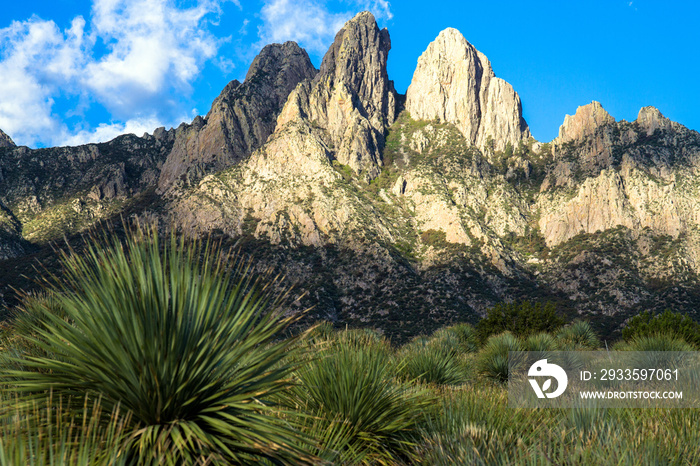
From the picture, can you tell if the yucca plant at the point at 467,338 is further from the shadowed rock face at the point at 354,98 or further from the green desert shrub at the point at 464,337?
the shadowed rock face at the point at 354,98

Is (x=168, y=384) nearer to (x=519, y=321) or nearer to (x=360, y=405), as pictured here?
(x=360, y=405)

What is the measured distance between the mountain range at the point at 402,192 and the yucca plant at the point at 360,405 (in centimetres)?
4348

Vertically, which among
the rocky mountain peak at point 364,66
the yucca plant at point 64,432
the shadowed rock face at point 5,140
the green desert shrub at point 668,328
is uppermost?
the rocky mountain peak at point 364,66

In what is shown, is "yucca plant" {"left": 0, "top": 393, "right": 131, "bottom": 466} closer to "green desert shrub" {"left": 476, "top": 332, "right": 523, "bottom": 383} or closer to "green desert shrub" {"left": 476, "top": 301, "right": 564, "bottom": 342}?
"green desert shrub" {"left": 476, "top": 332, "right": 523, "bottom": 383}

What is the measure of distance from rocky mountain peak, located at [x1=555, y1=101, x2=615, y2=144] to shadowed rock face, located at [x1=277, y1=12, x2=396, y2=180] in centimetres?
5186

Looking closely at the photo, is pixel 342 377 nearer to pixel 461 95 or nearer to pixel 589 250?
pixel 589 250

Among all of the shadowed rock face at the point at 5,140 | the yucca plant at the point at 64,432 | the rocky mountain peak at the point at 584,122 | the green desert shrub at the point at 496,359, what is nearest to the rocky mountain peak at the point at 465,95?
the rocky mountain peak at the point at 584,122

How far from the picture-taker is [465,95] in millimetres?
125688

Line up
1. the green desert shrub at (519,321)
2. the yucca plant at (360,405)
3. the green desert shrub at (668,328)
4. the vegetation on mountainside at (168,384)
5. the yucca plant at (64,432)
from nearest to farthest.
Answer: the yucca plant at (64,432) < the vegetation on mountainside at (168,384) < the yucca plant at (360,405) < the green desert shrub at (668,328) < the green desert shrub at (519,321)

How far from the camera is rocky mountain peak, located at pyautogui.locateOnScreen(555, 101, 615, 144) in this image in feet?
349

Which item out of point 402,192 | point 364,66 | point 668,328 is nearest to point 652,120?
point 402,192

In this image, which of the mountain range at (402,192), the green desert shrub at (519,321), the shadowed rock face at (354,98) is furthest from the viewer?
the shadowed rock face at (354,98)

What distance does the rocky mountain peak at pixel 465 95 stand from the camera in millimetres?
120125

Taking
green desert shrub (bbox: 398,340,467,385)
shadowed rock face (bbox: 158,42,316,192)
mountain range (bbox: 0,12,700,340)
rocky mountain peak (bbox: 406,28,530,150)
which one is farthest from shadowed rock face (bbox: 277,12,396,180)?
green desert shrub (bbox: 398,340,467,385)
